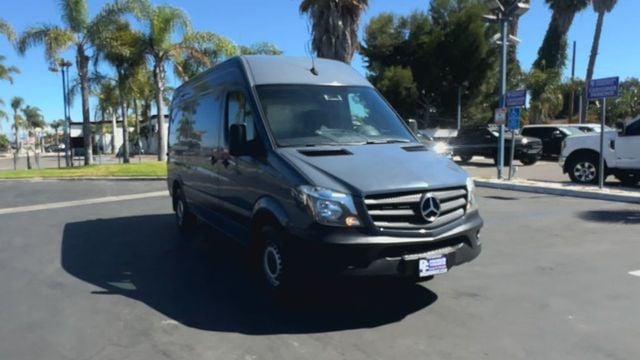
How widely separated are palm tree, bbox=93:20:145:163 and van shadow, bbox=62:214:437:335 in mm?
19011

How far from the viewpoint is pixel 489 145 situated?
77.4 feet

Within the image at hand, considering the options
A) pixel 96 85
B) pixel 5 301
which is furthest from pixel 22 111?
pixel 5 301

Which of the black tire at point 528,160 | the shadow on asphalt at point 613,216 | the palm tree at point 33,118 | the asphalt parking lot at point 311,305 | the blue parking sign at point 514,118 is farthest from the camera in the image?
the palm tree at point 33,118

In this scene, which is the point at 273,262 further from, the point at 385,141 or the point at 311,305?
the point at 385,141

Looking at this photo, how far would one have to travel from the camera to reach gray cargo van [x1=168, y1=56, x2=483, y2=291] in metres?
4.32

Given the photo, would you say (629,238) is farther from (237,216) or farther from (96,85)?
(96,85)

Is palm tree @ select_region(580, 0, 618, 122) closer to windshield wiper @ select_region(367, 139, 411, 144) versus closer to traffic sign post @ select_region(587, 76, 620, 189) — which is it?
traffic sign post @ select_region(587, 76, 620, 189)

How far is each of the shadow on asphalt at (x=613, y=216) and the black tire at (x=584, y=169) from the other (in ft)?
14.6

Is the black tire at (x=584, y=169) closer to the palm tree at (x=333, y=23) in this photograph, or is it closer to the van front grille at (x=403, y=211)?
the palm tree at (x=333, y=23)

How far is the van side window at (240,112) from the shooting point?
216 inches

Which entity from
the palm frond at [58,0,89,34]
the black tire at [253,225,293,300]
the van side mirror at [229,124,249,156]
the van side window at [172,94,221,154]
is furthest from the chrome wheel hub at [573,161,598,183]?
the palm frond at [58,0,89,34]

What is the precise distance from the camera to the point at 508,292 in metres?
5.30

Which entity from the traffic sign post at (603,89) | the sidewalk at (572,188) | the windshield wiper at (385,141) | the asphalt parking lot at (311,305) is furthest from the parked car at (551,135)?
the windshield wiper at (385,141)

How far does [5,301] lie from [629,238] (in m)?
8.01
